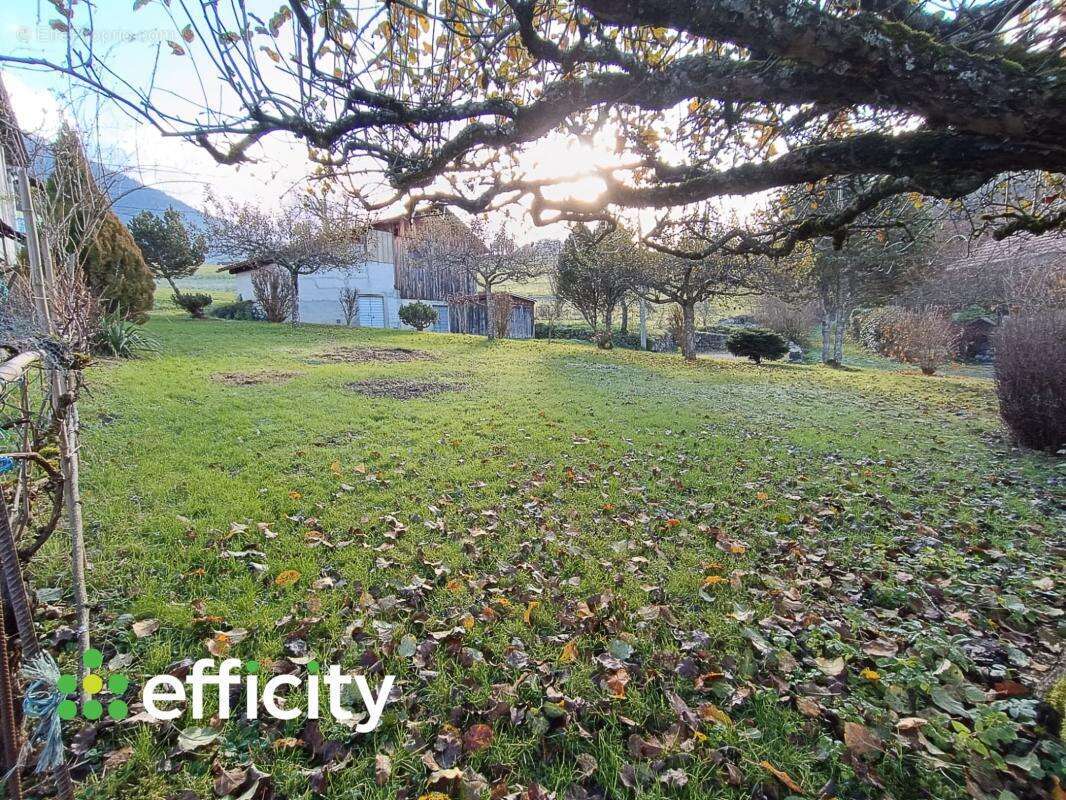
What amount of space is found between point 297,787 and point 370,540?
1.87m

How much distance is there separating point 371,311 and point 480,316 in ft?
21.0

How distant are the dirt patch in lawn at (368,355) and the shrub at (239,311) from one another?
13.2 meters

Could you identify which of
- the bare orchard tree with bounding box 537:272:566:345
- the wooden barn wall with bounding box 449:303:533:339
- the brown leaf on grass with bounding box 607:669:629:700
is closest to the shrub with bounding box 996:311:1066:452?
the brown leaf on grass with bounding box 607:669:629:700

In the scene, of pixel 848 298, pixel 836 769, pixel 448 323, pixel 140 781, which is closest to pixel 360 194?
pixel 140 781

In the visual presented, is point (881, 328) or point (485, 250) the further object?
point (881, 328)

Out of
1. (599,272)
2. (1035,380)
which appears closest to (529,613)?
(1035,380)

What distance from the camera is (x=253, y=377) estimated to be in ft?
32.0

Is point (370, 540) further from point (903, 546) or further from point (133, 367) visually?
point (133, 367)

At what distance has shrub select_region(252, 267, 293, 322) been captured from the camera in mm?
22438

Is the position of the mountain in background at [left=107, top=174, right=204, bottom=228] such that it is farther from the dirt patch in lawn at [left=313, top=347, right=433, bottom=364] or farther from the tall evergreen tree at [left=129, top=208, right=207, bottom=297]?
the tall evergreen tree at [left=129, top=208, right=207, bottom=297]

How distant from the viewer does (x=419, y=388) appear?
977cm

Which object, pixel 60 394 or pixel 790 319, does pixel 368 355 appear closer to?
pixel 60 394

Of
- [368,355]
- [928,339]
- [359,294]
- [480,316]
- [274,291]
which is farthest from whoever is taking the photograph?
[480,316]

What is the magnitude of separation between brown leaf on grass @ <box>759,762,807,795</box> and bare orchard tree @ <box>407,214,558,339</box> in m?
19.3
